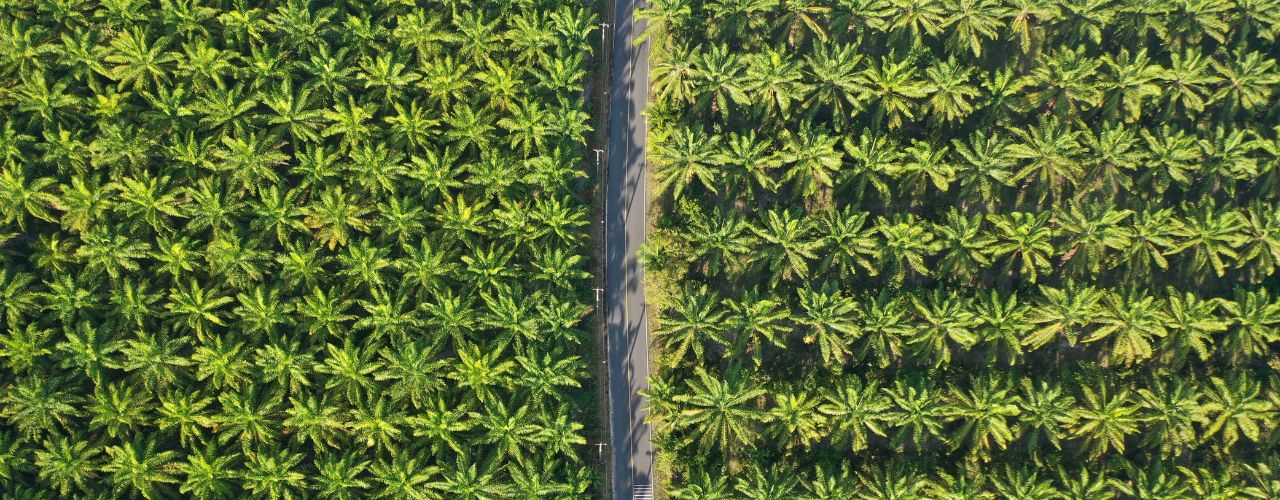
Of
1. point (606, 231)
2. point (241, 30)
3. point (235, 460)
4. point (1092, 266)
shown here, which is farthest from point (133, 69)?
point (1092, 266)

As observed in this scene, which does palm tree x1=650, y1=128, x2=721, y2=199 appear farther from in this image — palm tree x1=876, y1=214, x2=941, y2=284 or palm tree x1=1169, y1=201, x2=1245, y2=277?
palm tree x1=1169, y1=201, x2=1245, y2=277

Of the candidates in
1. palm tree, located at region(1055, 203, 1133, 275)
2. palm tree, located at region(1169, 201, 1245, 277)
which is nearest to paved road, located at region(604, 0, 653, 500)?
palm tree, located at region(1055, 203, 1133, 275)

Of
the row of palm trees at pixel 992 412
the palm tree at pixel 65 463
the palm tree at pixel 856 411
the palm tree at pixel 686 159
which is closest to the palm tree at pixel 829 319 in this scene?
the palm tree at pixel 856 411

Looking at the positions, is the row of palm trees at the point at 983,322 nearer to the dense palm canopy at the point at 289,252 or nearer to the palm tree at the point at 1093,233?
the palm tree at the point at 1093,233

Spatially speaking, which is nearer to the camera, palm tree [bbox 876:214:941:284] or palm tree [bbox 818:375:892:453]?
palm tree [bbox 818:375:892:453]

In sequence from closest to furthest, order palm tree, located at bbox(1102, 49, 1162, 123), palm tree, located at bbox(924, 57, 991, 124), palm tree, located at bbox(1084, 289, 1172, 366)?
1. palm tree, located at bbox(1084, 289, 1172, 366)
2. palm tree, located at bbox(924, 57, 991, 124)
3. palm tree, located at bbox(1102, 49, 1162, 123)

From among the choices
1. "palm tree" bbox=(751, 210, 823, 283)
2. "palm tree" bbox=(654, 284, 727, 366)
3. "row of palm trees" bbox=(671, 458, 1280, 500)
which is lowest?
"row of palm trees" bbox=(671, 458, 1280, 500)

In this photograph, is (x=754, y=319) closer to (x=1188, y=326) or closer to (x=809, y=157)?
(x=809, y=157)
